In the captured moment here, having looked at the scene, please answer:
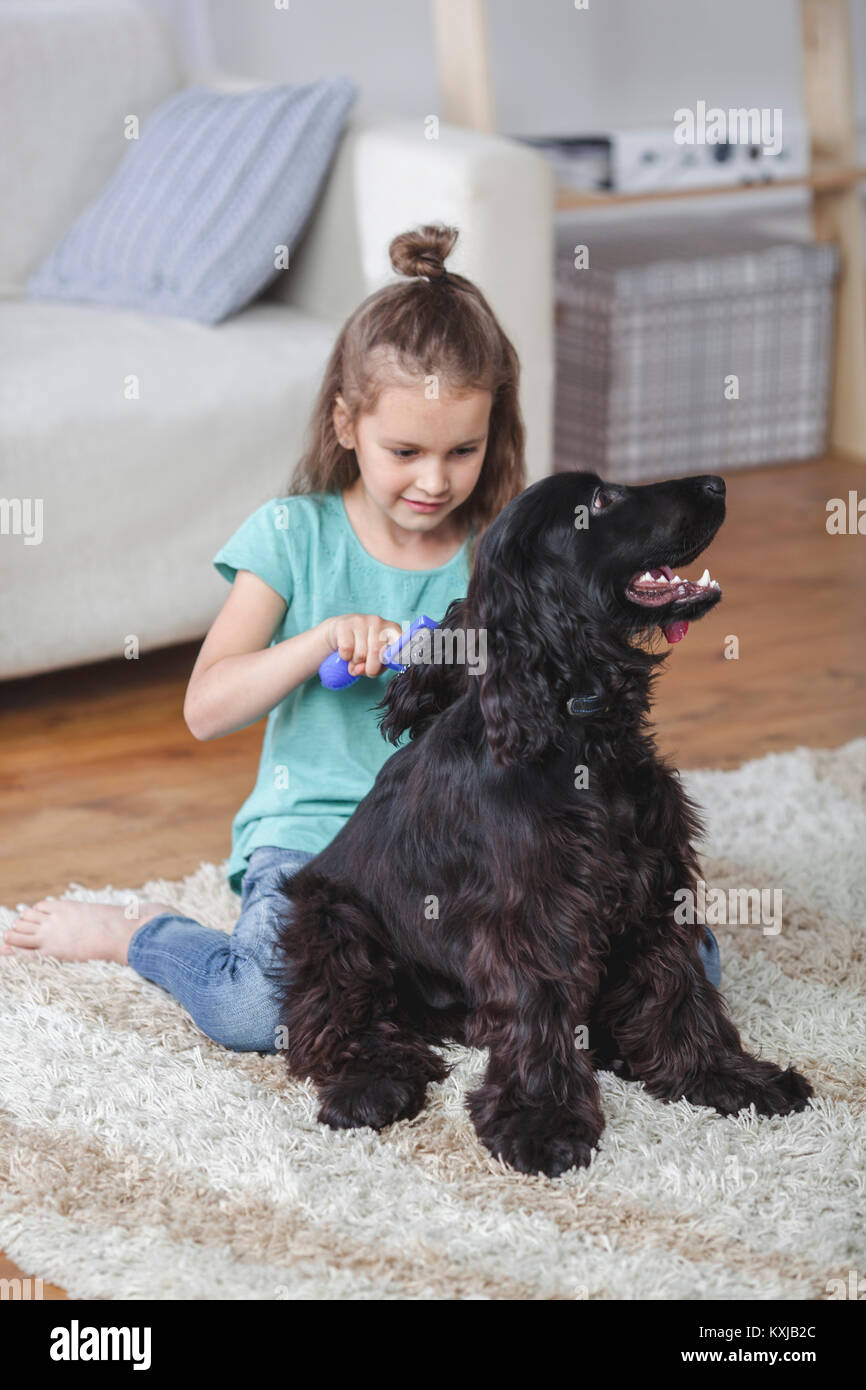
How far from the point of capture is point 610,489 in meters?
1.30

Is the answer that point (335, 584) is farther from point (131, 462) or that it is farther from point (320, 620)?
point (131, 462)

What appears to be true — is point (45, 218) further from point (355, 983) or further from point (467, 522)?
point (355, 983)

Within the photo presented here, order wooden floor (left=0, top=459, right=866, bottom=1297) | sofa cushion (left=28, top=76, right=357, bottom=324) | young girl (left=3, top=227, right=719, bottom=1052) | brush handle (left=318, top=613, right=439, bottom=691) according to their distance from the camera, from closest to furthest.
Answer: brush handle (left=318, top=613, right=439, bottom=691)
young girl (left=3, top=227, right=719, bottom=1052)
wooden floor (left=0, top=459, right=866, bottom=1297)
sofa cushion (left=28, top=76, right=357, bottom=324)

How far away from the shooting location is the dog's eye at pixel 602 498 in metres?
1.30

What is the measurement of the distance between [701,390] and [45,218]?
67.4 inches

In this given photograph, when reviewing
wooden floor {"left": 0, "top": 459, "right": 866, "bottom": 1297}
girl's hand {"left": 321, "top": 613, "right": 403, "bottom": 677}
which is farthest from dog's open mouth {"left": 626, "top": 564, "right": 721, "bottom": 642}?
wooden floor {"left": 0, "top": 459, "right": 866, "bottom": 1297}

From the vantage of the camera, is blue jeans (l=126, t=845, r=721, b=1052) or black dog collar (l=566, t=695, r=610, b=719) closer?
black dog collar (l=566, t=695, r=610, b=719)

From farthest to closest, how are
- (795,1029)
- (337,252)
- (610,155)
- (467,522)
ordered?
(610,155) → (337,252) → (467,522) → (795,1029)

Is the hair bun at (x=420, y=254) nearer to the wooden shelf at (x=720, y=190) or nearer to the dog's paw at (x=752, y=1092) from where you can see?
the dog's paw at (x=752, y=1092)

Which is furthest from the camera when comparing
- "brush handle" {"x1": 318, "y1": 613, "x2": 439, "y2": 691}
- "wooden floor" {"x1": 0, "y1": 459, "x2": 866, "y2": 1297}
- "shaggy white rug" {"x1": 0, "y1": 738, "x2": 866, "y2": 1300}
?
"wooden floor" {"x1": 0, "y1": 459, "x2": 866, "y2": 1297}

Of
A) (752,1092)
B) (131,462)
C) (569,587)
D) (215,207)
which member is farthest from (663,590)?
(215,207)

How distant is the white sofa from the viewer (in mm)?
2426

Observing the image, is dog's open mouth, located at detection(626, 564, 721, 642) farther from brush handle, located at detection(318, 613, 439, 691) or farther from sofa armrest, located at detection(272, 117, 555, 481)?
sofa armrest, located at detection(272, 117, 555, 481)
